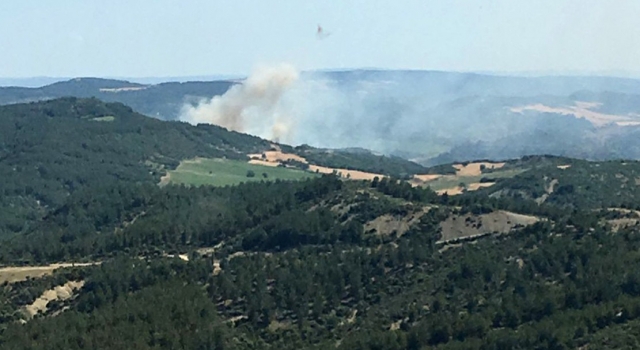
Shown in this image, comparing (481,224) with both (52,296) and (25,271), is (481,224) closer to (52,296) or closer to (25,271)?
(52,296)

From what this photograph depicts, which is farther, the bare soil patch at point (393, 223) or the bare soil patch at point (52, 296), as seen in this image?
the bare soil patch at point (393, 223)

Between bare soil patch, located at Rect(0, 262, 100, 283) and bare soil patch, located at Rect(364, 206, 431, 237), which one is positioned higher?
bare soil patch, located at Rect(364, 206, 431, 237)

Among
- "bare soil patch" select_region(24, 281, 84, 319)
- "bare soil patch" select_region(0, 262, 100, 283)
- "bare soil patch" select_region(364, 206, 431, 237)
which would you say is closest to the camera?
"bare soil patch" select_region(24, 281, 84, 319)

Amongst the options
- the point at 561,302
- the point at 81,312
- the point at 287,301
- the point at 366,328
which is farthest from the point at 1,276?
the point at 561,302

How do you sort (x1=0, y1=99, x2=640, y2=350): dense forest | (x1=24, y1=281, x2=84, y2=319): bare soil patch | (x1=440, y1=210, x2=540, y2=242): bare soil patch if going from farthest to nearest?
(x1=440, y1=210, x2=540, y2=242): bare soil patch → (x1=24, y1=281, x2=84, y2=319): bare soil patch → (x1=0, y1=99, x2=640, y2=350): dense forest

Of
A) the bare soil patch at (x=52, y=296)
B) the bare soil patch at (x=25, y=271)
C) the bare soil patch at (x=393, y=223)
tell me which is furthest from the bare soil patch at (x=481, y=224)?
the bare soil patch at (x=25, y=271)

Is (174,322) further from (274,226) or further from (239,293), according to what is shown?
(274,226)

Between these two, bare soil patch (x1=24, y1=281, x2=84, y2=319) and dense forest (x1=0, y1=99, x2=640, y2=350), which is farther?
bare soil patch (x1=24, y1=281, x2=84, y2=319)

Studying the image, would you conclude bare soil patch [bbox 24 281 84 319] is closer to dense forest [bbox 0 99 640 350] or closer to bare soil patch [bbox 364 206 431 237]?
dense forest [bbox 0 99 640 350]

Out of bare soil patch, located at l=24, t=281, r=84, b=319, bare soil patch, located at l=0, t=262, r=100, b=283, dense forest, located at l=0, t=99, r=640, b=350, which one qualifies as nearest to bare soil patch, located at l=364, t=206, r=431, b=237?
dense forest, located at l=0, t=99, r=640, b=350

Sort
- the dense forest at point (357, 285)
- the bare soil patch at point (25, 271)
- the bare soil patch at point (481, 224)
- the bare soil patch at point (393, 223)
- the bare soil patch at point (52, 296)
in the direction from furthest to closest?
the bare soil patch at point (393, 223) → the bare soil patch at point (481, 224) → the bare soil patch at point (25, 271) → the bare soil patch at point (52, 296) → the dense forest at point (357, 285)

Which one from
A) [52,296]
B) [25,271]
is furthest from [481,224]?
[25,271]

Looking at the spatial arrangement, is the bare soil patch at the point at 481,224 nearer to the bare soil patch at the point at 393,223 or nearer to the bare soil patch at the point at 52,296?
the bare soil patch at the point at 393,223

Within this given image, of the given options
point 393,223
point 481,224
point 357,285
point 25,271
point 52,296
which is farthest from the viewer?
point 393,223
